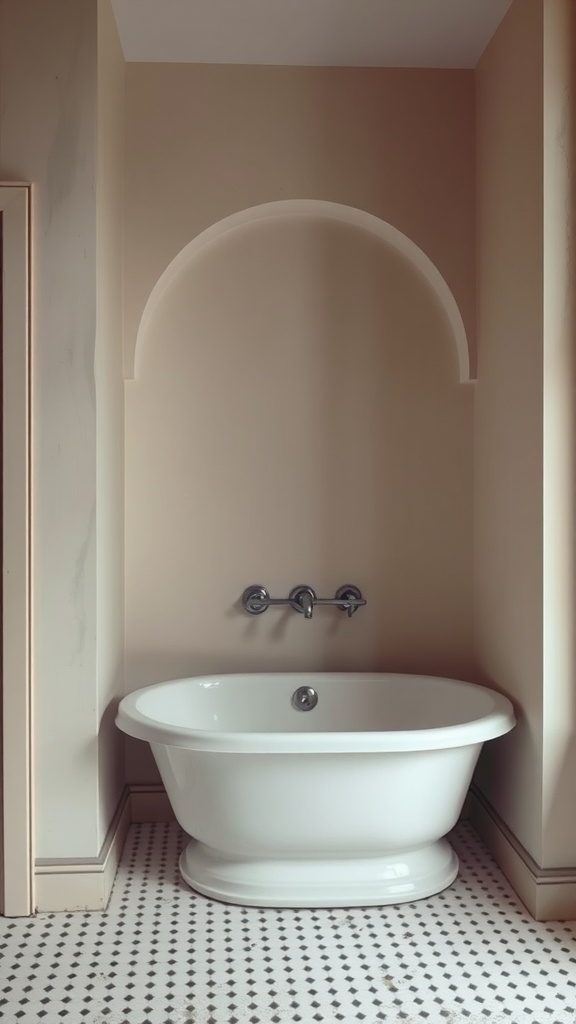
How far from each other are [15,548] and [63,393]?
16.8 inches

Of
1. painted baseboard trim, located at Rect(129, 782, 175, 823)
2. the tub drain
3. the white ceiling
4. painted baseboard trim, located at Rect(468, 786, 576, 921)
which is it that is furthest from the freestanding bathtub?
the white ceiling

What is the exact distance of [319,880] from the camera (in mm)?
2371

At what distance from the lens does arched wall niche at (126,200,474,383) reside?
2953mm

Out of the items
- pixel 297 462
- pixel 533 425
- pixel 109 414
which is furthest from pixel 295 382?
pixel 533 425

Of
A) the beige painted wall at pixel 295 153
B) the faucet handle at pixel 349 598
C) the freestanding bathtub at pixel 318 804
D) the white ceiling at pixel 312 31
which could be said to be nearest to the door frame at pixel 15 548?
the freestanding bathtub at pixel 318 804

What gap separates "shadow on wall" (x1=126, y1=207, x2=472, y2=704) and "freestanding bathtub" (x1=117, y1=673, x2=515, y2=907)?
500mm

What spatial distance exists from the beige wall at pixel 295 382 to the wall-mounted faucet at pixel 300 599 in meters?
0.04

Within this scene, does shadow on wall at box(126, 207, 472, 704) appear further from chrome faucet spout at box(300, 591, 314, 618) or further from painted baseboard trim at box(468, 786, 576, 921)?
painted baseboard trim at box(468, 786, 576, 921)

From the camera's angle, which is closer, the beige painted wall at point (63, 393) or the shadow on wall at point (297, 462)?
the beige painted wall at point (63, 393)

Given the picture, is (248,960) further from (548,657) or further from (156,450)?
(156,450)

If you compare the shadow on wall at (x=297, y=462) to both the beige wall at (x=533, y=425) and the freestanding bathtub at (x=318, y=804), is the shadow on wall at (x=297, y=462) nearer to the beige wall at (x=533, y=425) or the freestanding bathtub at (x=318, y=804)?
the beige wall at (x=533, y=425)

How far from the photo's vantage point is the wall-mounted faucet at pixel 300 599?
9.72 ft

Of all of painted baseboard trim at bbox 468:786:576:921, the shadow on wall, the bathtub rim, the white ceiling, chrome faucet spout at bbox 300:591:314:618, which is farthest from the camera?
the shadow on wall

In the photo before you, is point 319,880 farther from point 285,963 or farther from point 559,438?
point 559,438
